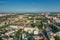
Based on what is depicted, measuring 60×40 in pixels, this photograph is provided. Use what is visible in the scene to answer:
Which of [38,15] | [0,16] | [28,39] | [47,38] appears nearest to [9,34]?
[28,39]

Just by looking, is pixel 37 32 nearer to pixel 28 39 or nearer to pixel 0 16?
pixel 28 39

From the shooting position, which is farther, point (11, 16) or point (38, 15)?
point (38, 15)

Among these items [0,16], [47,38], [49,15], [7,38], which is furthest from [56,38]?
[49,15]

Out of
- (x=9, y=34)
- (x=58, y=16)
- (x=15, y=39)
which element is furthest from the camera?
(x=58, y=16)

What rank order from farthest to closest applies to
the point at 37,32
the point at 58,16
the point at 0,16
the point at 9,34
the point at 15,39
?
1. the point at 58,16
2. the point at 0,16
3. the point at 37,32
4. the point at 9,34
5. the point at 15,39

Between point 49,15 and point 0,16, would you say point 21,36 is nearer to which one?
point 0,16

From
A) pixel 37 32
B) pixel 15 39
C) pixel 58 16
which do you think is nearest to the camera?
pixel 15 39

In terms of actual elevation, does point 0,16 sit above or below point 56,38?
above

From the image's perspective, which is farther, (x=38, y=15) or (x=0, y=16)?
(x=38, y=15)
